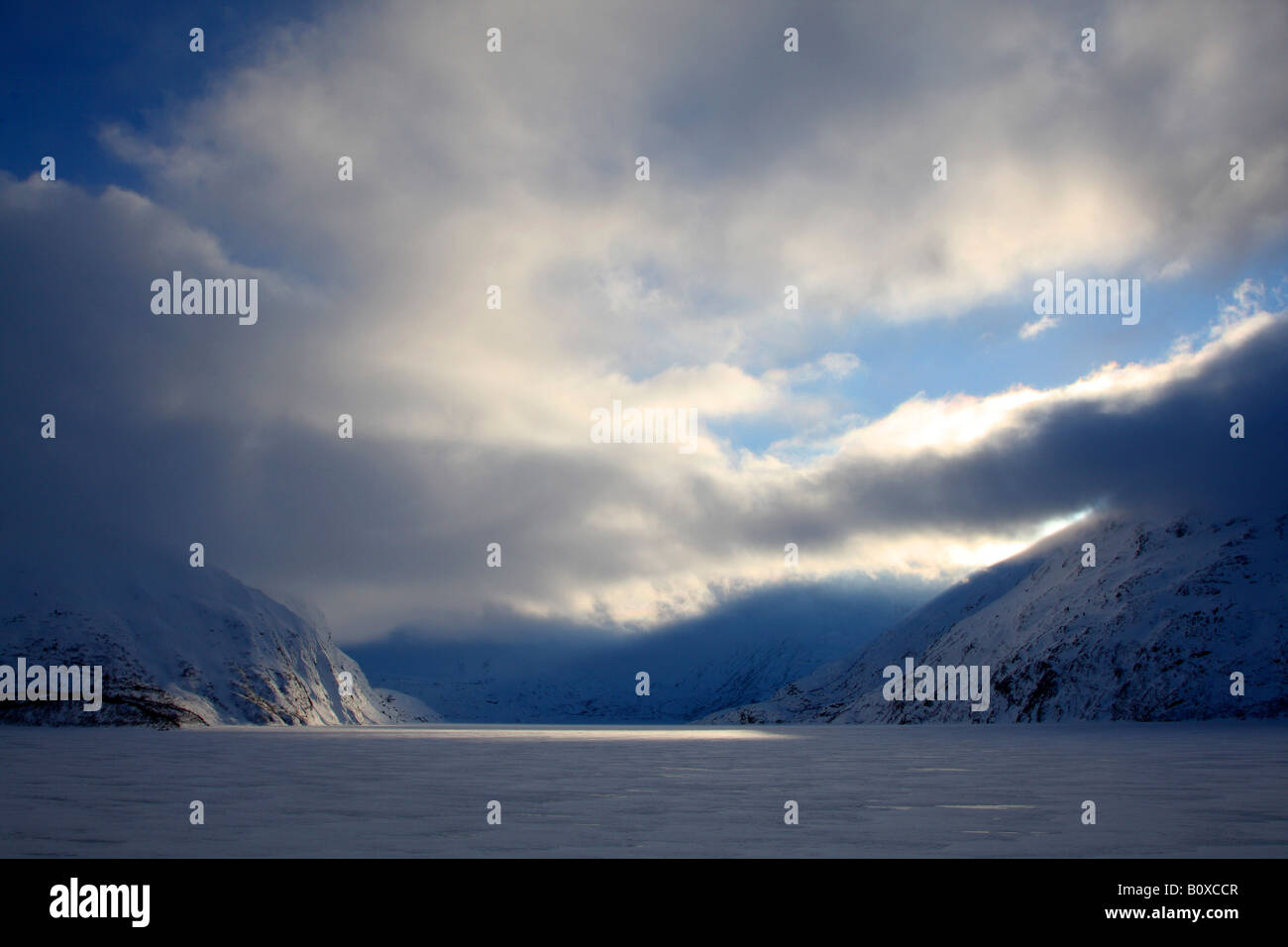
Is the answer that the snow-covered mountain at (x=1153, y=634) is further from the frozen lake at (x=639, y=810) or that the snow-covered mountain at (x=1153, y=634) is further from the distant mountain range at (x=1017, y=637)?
the frozen lake at (x=639, y=810)

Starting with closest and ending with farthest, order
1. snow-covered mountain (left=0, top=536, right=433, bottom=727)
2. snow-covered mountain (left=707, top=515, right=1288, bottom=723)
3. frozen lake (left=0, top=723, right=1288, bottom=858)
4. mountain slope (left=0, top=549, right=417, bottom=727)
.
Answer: frozen lake (left=0, top=723, right=1288, bottom=858)
snow-covered mountain (left=707, top=515, right=1288, bottom=723)
snow-covered mountain (left=0, top=536, right=433, bottom=727)
mountain slope (left=0, top=549, right=417, bottom=727)

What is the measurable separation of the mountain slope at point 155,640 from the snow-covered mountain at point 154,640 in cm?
25

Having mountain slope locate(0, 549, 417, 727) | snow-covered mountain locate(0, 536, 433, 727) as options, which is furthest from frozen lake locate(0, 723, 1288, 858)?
snow-covered mountain locate(0, 536, 433, 727)

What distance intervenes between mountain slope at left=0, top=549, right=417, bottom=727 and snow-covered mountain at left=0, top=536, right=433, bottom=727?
252 millimetres

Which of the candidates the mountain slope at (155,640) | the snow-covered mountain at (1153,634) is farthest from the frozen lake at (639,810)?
the snow-covered mountain at (1153,634)

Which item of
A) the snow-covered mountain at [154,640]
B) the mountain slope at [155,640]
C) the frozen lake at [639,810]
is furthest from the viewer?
the mountain slope at [155,640]

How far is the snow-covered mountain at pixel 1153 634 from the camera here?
365 feet

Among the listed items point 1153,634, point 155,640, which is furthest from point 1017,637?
point 155,640

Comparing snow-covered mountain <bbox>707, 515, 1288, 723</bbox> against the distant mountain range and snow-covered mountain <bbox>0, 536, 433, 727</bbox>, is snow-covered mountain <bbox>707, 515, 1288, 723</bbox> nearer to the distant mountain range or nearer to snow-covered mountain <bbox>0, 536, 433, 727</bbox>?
the distant mountain range

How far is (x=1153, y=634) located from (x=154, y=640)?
171 meters

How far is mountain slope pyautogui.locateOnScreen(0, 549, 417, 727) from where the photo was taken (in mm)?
121812

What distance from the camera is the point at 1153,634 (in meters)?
125
